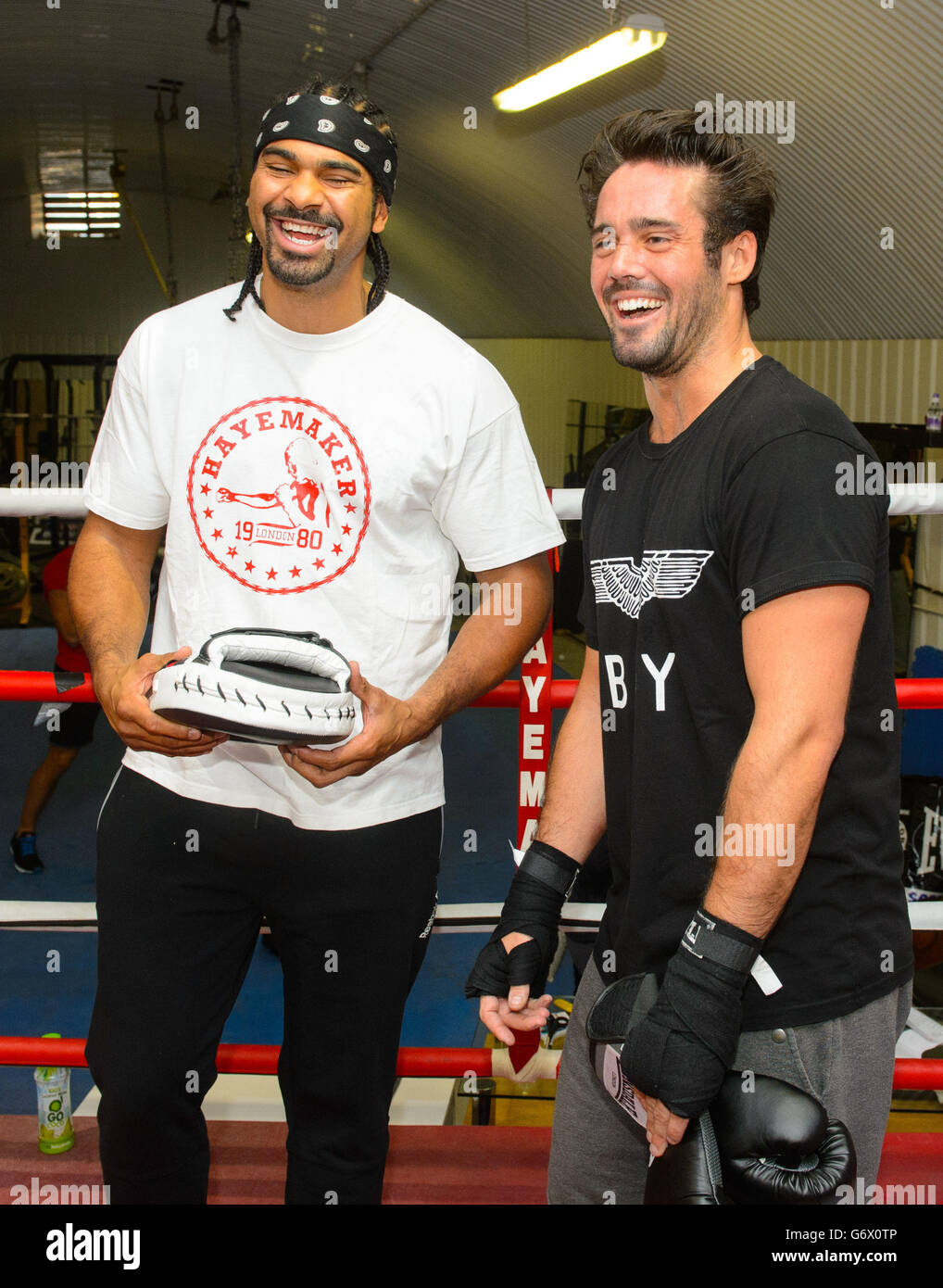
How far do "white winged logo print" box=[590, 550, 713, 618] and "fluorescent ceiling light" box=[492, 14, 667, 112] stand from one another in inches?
302

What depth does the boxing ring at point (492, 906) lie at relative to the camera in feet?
6.95

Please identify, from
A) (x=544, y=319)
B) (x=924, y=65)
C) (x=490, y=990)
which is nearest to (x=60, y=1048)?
(x=490, y=990)

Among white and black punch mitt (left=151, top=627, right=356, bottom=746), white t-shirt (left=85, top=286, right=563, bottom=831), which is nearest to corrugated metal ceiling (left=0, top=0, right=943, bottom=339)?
white t-shirt (left=85, top=286, right=563, bottom=831)

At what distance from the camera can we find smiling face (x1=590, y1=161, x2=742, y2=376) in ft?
5.23

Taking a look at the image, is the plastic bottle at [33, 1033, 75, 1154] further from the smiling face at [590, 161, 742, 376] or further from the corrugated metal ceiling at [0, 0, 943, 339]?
the corrugated metal ceiling at [0, 0, 943, 339]

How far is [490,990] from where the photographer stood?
68.7 inches

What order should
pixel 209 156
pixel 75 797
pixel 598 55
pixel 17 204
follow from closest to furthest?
pixel 75 797 < pixel 598 55 < pixel 209 156 < pixel 17 204

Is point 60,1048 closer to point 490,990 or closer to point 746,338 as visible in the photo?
point 490,990

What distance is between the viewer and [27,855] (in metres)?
6.57

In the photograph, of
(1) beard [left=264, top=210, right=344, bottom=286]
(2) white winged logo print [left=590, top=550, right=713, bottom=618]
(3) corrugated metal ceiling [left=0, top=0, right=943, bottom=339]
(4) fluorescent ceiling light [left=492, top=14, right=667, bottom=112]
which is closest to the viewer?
(2) white winged logo print [left=590, top=550, right=713, bottom=618]

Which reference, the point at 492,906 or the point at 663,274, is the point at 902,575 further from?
the point at 663,274

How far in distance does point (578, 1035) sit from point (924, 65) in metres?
7.69
